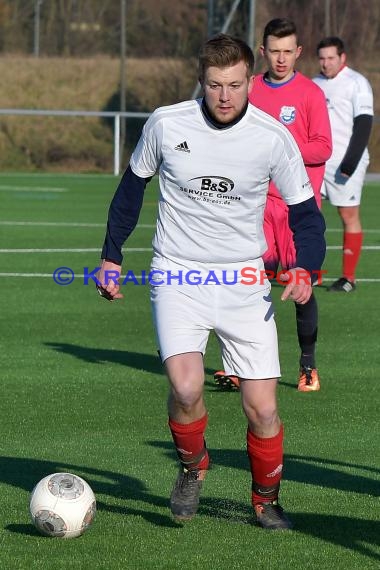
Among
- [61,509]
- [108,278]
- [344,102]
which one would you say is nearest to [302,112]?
[108,278]

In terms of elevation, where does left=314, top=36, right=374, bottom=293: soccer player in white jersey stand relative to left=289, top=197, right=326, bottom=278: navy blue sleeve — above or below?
below

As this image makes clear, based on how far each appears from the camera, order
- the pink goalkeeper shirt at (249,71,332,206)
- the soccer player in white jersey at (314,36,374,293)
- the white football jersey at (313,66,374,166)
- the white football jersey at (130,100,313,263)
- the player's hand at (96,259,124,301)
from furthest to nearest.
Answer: the white football jersey at (313,66,374,166), the soccer player in white jersey at (314,36,374,293), the pink goalkeeper shirt at (249,71,332,206), the player's hand at (96,259,124,301), the white football jersey at (130,100,313,263)

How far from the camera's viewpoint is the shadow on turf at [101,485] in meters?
5.76

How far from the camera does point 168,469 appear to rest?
21.7 ft

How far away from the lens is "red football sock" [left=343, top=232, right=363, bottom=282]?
1323cm

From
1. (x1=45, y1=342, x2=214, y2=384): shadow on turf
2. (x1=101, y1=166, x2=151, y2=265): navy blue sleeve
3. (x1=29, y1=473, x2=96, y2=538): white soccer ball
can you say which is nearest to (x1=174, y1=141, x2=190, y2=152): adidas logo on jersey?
(x1=101, y1=166, x2=151, y2=265): navy blue sleeve

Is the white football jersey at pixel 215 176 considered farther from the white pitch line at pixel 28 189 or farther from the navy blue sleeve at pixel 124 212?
the white pitch line at pixel 28 189

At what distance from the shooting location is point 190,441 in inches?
227

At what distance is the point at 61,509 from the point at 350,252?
8250 mm

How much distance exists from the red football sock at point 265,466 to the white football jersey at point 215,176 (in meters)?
0.80

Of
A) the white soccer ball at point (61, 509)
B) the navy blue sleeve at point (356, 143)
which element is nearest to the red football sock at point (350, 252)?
the navy blue sleeve at point (356, 143)

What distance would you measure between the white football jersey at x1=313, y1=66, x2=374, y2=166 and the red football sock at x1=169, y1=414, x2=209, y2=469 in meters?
7.10

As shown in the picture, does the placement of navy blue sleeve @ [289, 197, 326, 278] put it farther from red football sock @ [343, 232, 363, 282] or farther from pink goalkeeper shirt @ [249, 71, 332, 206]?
red football sock @ [343, 232, 363, 282]

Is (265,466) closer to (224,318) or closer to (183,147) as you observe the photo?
(224,318)
